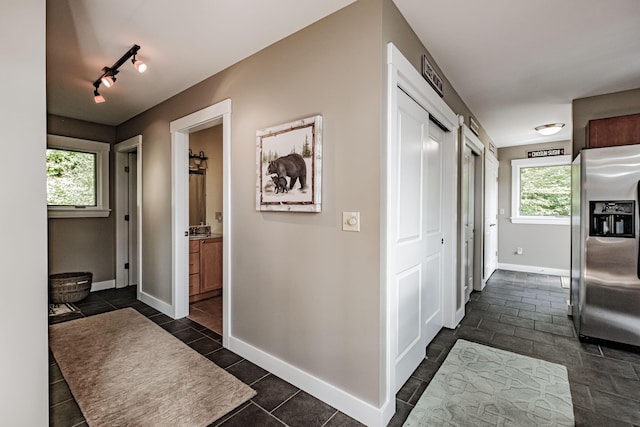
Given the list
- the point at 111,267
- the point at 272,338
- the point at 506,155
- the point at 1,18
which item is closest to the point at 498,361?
the point at 272,338

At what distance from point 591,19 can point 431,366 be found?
9.07 feet

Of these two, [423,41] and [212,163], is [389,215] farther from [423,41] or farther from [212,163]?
[212,163]

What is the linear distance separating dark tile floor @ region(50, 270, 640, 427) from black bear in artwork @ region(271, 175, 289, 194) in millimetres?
1416

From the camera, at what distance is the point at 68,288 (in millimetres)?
3816

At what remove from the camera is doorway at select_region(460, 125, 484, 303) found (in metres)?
3.36

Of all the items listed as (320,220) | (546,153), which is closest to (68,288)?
(320,220)

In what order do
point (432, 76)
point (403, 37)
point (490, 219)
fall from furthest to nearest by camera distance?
point (490, 219) → point (432, 76) → point (403, 37)

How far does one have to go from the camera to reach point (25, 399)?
116 cm

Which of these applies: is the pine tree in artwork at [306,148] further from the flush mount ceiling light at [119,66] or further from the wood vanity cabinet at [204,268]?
the wood vanity cabinet at [204,268]

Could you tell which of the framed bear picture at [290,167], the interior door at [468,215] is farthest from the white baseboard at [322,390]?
the interior door at [468,215]

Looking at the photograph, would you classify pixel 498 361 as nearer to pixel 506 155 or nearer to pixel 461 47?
pixel 461 47

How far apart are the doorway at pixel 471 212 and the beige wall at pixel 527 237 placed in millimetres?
2023

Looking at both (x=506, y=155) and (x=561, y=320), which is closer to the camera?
A: (x=561, y=320)

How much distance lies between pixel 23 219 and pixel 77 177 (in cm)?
400
